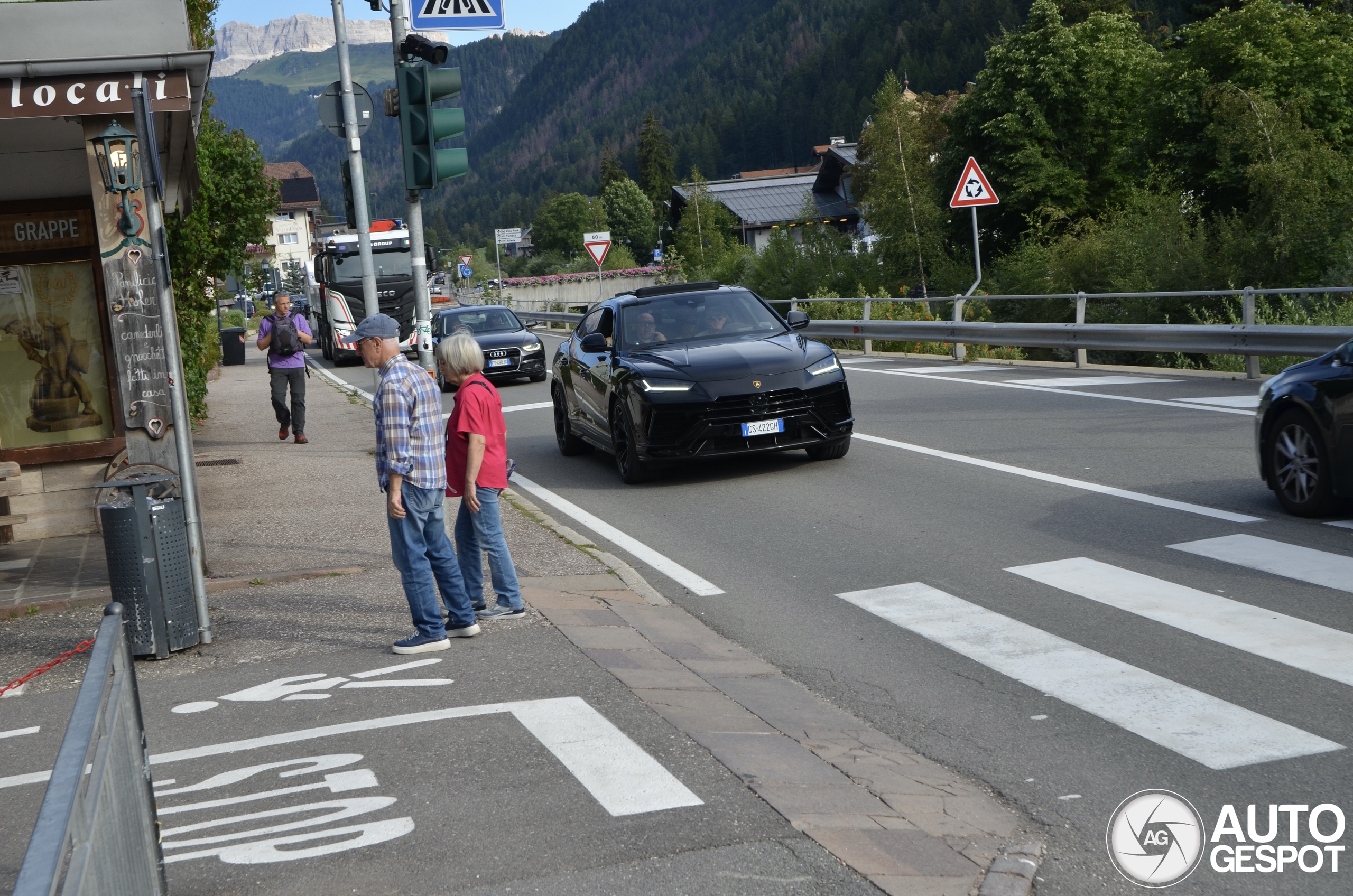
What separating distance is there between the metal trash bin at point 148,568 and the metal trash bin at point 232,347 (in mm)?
36601

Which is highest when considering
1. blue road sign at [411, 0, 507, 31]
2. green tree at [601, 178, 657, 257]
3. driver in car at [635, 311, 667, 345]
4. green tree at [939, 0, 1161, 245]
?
green tree at [601, 178, 657, 257]

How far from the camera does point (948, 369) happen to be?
19.1 metres

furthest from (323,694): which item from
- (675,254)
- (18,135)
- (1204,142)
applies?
(675,254)

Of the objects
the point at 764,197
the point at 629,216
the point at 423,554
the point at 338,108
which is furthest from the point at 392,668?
the point at 629,216

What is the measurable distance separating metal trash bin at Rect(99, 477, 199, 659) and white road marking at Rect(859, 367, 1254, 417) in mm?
9447

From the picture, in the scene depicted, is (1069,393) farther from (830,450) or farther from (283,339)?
(283,339)

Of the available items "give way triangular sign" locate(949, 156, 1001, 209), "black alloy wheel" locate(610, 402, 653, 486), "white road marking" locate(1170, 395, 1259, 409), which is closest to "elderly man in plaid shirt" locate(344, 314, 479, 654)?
"black alloy wheel" locate(610, 402, 653, 486)

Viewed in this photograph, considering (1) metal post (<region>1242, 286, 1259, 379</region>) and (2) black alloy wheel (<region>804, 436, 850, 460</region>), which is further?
(1) metal post (<region>1242, 286, 1259, 379</region>)

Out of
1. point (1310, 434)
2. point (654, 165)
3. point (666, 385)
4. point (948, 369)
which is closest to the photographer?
point (1310, 434)

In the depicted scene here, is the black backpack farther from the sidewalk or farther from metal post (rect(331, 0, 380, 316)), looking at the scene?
the sidewalk

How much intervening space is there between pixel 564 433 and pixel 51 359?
16.6 feet

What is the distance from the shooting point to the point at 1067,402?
557 inches

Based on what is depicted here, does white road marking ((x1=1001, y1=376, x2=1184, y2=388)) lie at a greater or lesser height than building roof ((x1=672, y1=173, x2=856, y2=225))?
lesser

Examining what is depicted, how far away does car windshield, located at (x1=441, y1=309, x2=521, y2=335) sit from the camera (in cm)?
2577
